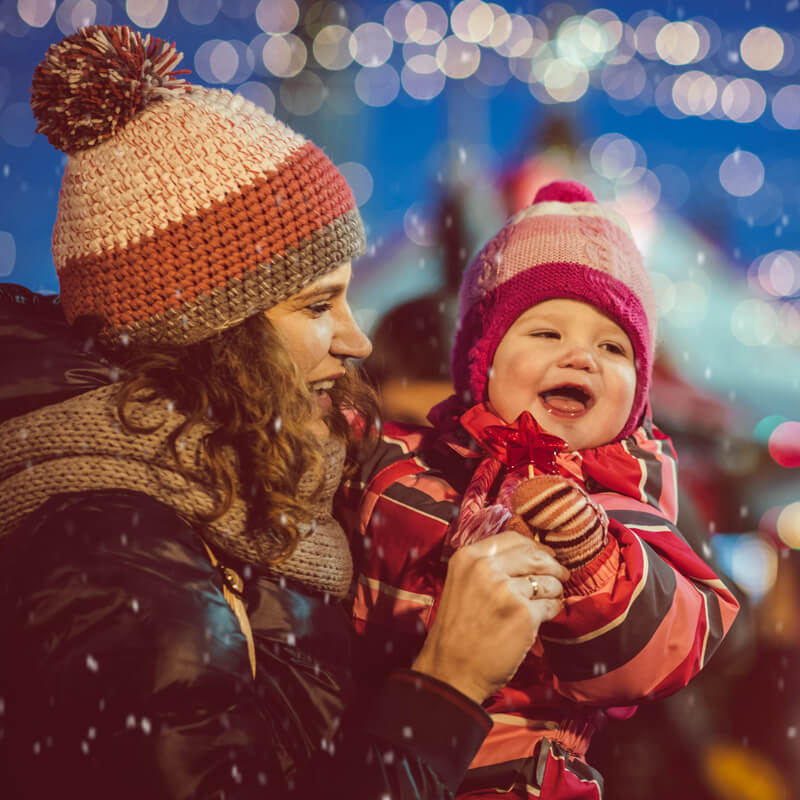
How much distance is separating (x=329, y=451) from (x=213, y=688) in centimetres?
54

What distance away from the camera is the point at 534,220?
1822 millimetres

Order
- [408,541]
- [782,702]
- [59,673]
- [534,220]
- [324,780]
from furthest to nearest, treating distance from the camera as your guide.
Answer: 1. [782,702]
2. [534,220]
3. [408,541]
4. [324,780]
5. [59,673]

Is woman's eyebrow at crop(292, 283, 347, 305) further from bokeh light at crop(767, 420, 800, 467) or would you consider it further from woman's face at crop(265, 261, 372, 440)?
bokeh light at crop(767, 420, 800, 467)

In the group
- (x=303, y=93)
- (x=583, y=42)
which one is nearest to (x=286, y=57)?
(x=303, y=93)

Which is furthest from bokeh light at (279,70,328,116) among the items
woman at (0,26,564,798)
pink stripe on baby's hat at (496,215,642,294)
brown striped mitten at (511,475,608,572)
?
brown striped mitten at (511,475,608,572)

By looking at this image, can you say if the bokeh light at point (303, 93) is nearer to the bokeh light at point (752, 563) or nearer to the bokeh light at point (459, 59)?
the bokeh light at point (459, 59)

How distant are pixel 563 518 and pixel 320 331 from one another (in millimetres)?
556

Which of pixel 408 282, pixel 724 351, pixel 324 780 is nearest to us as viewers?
pixel 324 780

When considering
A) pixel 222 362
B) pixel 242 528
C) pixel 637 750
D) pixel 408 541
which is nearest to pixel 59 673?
pixel 242 528

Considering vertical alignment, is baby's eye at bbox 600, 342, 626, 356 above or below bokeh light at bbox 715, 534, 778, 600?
above

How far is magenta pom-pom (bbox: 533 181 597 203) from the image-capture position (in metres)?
1.95

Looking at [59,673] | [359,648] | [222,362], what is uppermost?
[222,362]

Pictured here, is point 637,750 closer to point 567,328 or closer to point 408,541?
point 408,541

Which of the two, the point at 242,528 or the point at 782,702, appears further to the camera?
the point at 782,702
